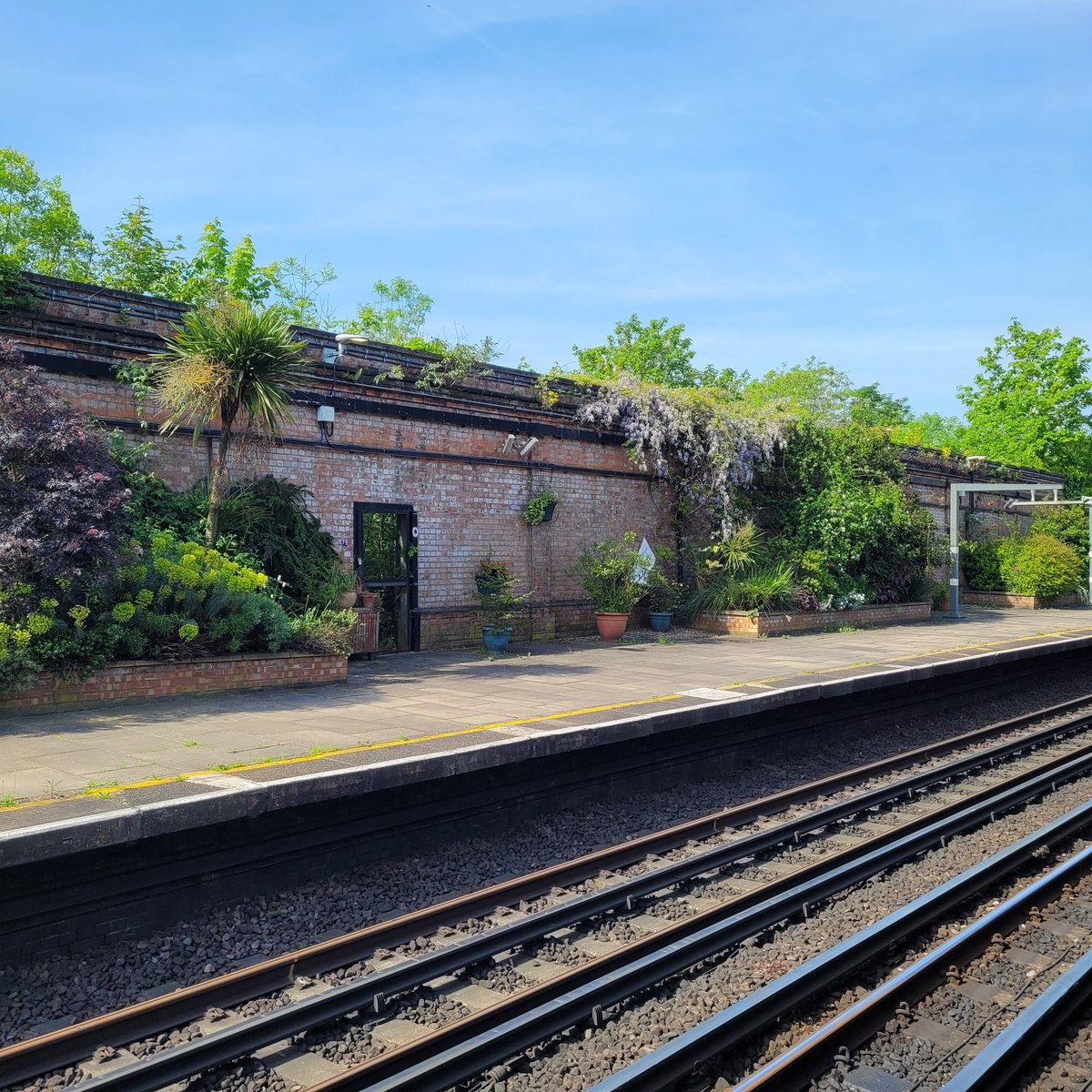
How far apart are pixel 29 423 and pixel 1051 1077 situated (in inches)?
337

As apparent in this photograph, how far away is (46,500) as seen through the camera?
824cm

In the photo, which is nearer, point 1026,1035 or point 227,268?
point 1026,1035

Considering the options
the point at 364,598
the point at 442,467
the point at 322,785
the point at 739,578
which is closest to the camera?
the point at 322,785

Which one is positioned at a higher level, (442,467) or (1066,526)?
(442,467)

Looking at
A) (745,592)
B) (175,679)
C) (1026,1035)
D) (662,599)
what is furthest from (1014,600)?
(1026,1035)

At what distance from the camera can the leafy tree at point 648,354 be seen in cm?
4188

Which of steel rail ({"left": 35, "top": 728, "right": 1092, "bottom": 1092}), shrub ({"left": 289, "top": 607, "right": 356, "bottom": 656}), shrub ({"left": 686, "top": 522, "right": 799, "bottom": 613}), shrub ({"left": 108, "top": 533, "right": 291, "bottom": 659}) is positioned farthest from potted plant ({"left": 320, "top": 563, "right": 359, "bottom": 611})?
shrub ({"left": 686, "top": 522, "right": 799, "bottom": 613})

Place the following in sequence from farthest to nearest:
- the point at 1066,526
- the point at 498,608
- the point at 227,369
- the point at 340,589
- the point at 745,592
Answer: the point at 1066,526 → the point at 745,592 → the point at 498,608 → the point at 340,589 → the point at 227,369

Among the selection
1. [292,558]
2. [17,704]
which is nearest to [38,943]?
[17,704]

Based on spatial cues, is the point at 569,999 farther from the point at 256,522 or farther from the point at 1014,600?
the point at 1014,600

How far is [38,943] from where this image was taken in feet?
16.4

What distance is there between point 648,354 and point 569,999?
3918 centimetres

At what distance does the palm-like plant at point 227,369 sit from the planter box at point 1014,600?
23.2 metres

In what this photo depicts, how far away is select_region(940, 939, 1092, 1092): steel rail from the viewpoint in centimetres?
383
